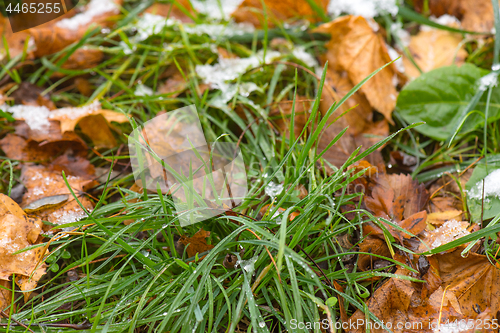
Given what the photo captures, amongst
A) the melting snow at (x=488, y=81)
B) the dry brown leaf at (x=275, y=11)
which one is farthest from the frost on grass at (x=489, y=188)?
the dry brown leaf at (x=275, y=11)

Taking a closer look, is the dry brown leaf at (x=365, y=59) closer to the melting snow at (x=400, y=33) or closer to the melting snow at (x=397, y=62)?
the melting snow at (x=397, y=62)

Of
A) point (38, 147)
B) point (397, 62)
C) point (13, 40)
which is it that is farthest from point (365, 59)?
point (13, 40)

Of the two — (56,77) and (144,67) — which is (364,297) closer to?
(144,67)

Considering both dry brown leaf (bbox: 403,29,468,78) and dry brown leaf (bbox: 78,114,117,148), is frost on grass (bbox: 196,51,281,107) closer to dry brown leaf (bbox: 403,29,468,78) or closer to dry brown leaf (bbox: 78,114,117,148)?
dry brown leaf (bbox: 78,114,117,148)

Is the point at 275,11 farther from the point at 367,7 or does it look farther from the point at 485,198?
the point at 485,198

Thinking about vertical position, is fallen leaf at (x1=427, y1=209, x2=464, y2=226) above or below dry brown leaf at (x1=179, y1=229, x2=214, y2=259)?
below

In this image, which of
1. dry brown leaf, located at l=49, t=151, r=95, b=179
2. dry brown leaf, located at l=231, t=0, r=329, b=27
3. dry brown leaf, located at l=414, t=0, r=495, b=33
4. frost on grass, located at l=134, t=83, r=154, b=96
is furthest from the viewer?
dry brown leaf, located at l=231, t=0, r=329, b=27

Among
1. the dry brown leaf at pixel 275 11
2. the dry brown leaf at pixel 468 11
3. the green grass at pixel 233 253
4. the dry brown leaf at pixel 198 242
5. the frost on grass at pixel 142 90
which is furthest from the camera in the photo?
the dry brown leaf at pixel 275 11

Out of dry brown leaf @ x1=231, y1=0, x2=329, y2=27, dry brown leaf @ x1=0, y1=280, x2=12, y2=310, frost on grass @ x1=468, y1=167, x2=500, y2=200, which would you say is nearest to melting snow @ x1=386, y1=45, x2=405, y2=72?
dry brown leaf @ x1=231, y1=0, x2=329, y2=27
